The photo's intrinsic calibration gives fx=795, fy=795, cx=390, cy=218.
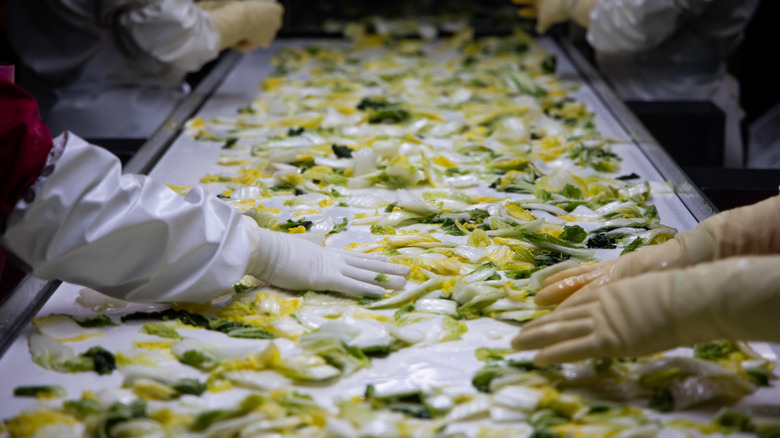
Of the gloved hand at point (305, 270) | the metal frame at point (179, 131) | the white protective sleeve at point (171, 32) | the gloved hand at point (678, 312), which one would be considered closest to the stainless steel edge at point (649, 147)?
the metal frame at point (179, 131)

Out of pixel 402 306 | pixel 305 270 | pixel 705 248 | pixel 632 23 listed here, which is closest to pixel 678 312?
pixel 705 248

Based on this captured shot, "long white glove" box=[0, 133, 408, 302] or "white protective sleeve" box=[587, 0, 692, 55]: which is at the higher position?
"long white glove" box=[0, 133, 408, 302]

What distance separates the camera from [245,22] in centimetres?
365

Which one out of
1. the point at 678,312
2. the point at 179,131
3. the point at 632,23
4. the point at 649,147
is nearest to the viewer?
the point at 678,312

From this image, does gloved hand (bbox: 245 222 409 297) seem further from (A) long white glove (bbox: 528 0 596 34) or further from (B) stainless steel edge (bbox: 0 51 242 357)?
(A) long white glove (bbox: 528 0 596 34)

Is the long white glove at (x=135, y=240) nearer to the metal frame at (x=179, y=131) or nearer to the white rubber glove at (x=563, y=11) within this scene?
the metal frame at (x=179, y=131)

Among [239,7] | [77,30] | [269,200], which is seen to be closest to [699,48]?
[239,7]

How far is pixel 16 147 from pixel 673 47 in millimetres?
3168

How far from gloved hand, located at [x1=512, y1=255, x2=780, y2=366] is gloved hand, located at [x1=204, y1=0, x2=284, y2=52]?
2.59 metres

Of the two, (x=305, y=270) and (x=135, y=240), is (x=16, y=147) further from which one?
(x=305, y=270)

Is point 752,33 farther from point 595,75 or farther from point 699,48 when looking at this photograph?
point 595,75

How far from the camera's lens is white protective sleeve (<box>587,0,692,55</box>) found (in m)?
3.46

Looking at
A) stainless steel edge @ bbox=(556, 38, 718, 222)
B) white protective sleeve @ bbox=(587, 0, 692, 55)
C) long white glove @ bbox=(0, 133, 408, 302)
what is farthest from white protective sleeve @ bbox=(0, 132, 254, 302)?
white protective sleeve @ bbox=(587, 0, 692, 55)

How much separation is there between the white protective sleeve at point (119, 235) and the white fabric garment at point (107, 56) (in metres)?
1.64
